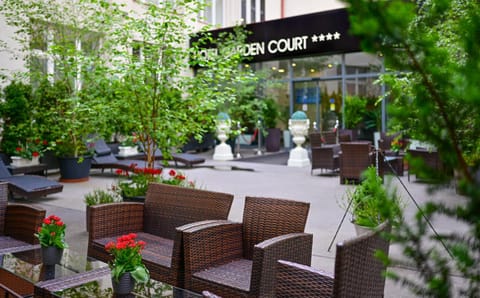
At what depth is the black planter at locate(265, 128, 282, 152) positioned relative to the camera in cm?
1788

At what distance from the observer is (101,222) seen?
4070 mm

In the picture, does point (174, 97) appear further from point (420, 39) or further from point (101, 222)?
point (420, 39)

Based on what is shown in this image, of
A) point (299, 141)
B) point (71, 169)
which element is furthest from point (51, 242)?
point (299, 141)

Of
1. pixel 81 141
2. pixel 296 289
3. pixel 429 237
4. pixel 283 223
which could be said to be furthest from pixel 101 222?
pixel 81 141

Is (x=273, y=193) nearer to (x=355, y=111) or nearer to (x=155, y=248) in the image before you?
(x=155, y=248)

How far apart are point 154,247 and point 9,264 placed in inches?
43.3

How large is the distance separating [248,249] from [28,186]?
5.42 meters

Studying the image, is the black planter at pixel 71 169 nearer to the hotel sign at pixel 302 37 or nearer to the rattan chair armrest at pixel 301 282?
the hotel sign at pixel 302 37

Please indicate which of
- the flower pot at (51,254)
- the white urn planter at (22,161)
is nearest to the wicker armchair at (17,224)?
the flower pot at (51,254)

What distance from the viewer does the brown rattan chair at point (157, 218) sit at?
3.85 metres

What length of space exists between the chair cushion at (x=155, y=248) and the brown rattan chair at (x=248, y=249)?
0.29m

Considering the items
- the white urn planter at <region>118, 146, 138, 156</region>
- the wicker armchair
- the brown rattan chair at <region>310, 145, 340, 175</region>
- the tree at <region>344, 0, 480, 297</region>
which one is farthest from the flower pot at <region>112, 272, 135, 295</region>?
the white urn planter at <region>118, 146, 138, 156</region>

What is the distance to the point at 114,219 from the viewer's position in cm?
418

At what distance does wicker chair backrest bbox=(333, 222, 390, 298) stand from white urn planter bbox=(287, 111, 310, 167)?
10.9 m
